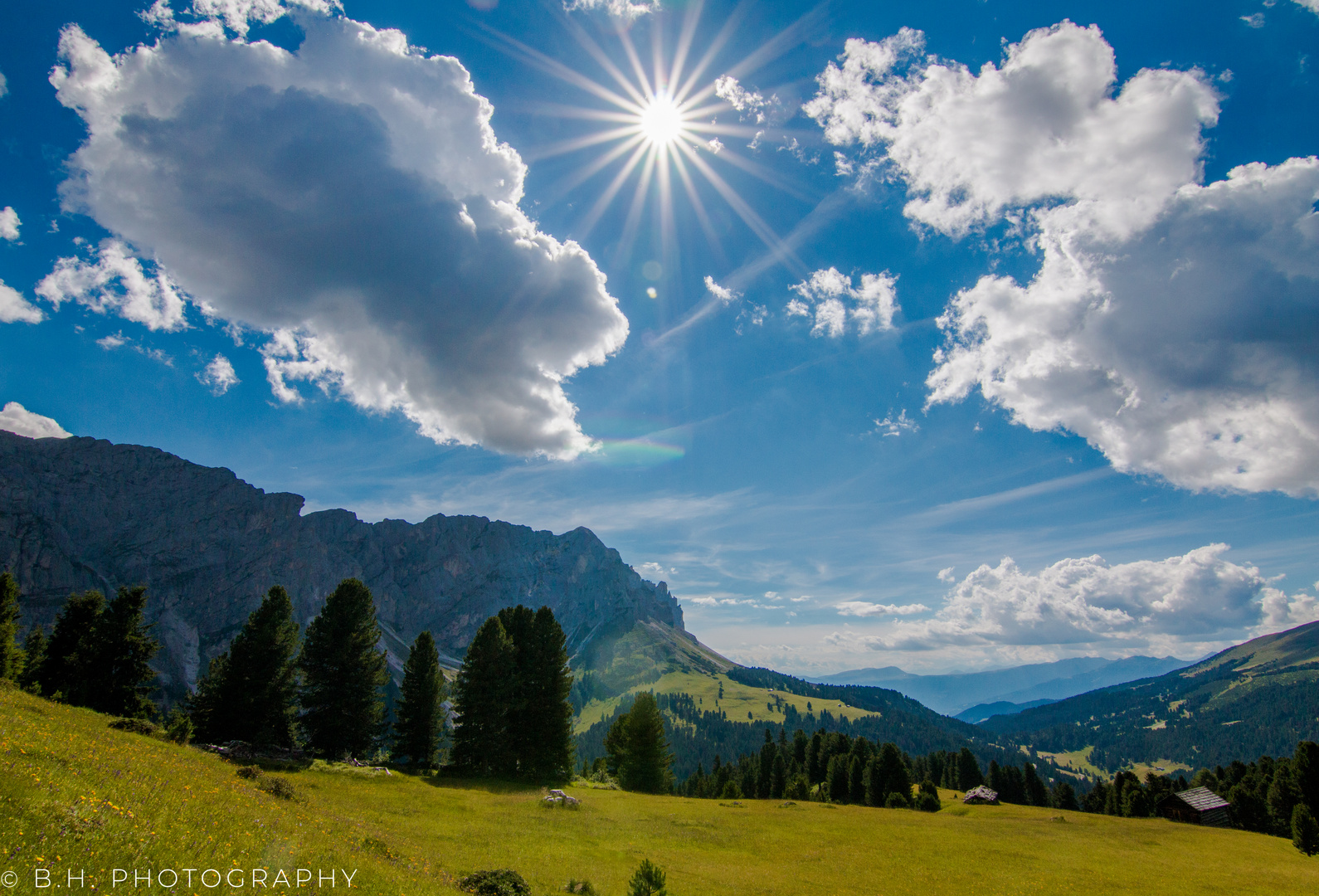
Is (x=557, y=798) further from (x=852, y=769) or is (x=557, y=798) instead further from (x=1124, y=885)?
(x=852, y=769)

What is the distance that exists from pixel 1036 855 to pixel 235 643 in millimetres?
64586

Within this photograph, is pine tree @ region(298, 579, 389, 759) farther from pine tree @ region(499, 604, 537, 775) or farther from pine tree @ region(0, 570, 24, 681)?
pine tree @ region(0, 570, 24, 681)

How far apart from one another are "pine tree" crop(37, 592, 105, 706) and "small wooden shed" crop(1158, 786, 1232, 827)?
124248mm

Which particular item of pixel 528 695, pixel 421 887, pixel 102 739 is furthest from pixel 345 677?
pixel 421 887

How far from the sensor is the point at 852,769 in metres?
92.2

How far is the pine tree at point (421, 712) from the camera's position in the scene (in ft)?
166

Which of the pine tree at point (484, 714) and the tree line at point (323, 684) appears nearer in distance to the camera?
the tree line at point (323, 684)

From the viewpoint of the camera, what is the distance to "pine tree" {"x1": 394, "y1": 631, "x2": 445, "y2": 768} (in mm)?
50719

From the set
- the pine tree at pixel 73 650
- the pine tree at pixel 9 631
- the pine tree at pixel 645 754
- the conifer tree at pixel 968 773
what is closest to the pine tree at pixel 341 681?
the pine tree at pixel 73 650

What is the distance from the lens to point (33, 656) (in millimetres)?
55469

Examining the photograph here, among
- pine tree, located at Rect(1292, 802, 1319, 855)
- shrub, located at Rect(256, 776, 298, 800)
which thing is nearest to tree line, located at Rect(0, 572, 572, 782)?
shrub, located at Rect(256, 776, 298, 800)

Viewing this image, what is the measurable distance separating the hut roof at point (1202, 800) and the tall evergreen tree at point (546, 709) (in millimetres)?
84969

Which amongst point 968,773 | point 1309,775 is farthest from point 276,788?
point 968,773

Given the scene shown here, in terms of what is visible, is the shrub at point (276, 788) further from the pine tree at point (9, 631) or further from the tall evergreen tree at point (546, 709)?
the pine tree at point (9, 631)
